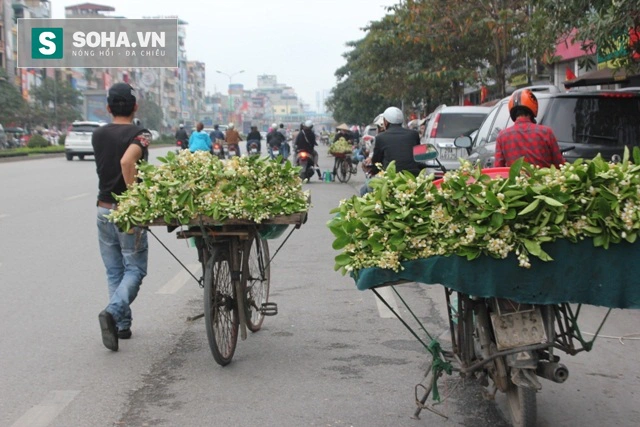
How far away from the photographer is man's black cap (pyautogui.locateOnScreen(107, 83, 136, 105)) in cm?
670

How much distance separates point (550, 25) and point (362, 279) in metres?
9.54

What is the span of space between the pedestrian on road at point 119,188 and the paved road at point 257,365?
411mm

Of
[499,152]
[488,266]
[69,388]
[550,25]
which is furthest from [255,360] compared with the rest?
[550,25]

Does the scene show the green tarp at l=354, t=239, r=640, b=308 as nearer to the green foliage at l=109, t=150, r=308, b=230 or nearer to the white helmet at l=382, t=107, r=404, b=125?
the green foliage at l=109, t=150, r=308, b=230

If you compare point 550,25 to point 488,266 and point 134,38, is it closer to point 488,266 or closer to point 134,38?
point 488,266

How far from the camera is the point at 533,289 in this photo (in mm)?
4289

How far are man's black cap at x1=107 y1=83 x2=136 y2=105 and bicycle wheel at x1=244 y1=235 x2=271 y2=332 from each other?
1.32m

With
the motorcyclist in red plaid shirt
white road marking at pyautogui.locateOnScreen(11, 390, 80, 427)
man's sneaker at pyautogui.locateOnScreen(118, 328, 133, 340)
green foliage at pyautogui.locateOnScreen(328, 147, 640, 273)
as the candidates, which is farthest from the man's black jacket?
green foliage at pyautogui.locateOnScreen(328, 147, 640, 273)

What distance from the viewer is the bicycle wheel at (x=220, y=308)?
5.87 m

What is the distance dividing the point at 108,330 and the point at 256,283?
1204 mm

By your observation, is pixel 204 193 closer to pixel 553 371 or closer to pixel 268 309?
pixel 268 309

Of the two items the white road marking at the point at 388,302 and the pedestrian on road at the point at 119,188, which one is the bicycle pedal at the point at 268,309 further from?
the white road marking at the point at 388,302

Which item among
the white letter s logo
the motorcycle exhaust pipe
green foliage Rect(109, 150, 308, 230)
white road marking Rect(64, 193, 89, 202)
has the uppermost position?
the white letter s logo

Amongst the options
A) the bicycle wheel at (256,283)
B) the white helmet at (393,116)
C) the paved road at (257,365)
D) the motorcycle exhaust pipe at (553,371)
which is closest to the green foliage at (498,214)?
→ the motorcycle exhaust pipe at (553,371)
